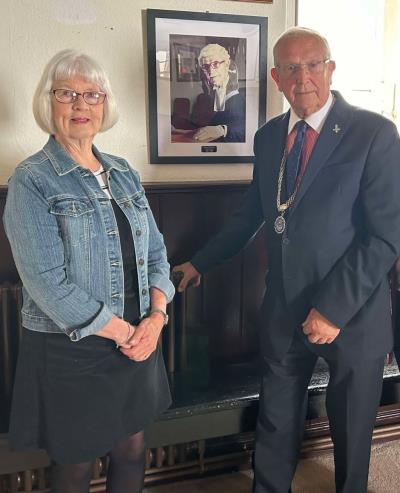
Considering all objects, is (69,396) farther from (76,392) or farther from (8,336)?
(8,336)

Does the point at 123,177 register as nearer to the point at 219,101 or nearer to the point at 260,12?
the point at 219,101

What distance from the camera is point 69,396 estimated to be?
1271 millimetres

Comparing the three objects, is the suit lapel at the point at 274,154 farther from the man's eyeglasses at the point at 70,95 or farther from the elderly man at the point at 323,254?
the man's eyeglasses at the point at 70,95

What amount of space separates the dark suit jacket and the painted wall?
63 centimetres

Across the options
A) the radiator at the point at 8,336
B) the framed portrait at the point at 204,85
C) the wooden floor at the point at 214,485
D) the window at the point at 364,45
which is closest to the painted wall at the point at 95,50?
the framed portrait at the point at 204,85

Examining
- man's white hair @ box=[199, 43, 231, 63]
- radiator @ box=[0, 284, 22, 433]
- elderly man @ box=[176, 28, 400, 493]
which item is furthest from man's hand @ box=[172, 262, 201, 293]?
man's white hair @ box=[199, 43, 231, 63]

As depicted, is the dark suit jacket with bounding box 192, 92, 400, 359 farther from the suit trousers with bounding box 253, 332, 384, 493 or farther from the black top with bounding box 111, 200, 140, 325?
the black top with bounding box 111, 200, 140, 325

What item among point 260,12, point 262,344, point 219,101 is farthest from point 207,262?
point 260,12

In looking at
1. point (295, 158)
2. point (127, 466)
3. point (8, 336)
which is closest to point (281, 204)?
point (295, 158)

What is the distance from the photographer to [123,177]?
4.54 ft

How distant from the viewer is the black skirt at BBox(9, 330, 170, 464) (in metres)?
1.27

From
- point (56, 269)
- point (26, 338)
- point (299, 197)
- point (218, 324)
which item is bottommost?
point (218, 324)

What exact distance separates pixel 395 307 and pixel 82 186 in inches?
50.2

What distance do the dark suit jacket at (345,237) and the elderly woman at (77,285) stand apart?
1.44 feet
